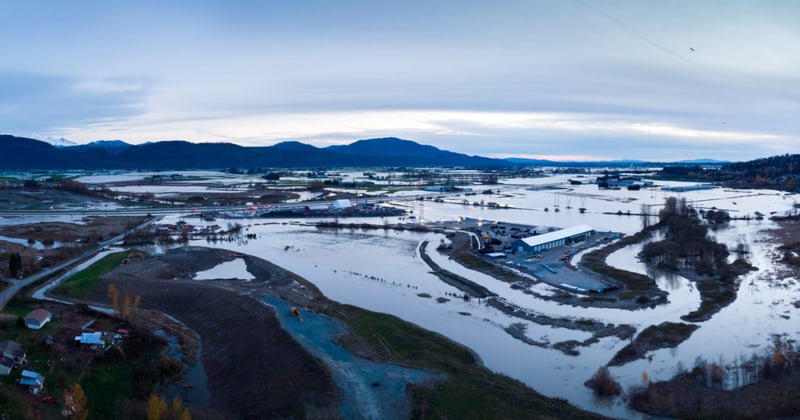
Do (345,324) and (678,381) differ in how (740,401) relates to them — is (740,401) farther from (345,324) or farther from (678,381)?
(345,324)

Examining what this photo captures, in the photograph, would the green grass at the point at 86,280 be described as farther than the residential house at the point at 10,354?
Yes

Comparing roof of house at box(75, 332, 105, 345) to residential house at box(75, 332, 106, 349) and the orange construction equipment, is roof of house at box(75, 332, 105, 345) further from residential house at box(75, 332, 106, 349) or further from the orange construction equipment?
the orange construction equipment

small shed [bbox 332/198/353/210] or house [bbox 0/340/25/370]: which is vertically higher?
small shed [bbox 332/198/353/210]

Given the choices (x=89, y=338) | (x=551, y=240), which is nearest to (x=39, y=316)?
(x=89, y=338)

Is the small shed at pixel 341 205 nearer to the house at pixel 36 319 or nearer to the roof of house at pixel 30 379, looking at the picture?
the house at pixel 36 319

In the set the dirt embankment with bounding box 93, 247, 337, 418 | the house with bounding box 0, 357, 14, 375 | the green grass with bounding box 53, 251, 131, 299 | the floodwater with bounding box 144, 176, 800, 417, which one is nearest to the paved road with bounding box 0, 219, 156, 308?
the green grass with bounding box 53, 251, 131, 299

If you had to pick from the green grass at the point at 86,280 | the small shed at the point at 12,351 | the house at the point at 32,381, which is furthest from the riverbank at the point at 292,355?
the small shed at the point at 12,351

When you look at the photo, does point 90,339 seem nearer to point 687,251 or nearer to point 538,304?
point 538,304
